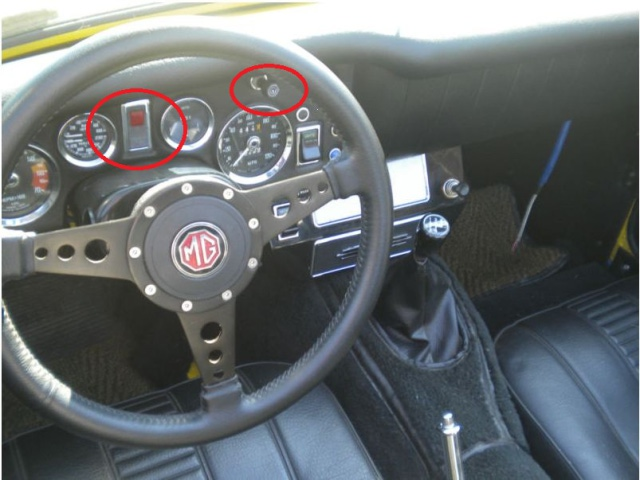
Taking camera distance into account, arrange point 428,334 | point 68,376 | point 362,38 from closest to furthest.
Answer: point 362,38
point 428,334
point 68,376

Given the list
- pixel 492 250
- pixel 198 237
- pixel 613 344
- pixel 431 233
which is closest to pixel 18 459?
pixel 198 237

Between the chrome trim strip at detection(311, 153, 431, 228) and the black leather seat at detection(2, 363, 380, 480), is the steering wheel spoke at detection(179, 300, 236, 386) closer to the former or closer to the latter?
the black leather seat at detection(2, 363, 380, 480)

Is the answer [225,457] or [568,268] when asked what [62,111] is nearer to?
[225,457]

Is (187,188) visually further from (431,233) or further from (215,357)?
(431,233)

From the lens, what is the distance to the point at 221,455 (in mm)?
1342

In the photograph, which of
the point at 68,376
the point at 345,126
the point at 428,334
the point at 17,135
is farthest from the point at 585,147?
the point at 17,135

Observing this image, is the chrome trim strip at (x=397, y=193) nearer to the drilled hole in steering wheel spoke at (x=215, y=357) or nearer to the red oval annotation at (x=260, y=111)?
the red oval annotation at (x=260, y=111)

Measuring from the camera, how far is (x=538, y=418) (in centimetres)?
142

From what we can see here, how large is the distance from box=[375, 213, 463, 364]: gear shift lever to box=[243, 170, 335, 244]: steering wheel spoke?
444 mm

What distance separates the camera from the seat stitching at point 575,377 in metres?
1.38

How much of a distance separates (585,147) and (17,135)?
1532mm

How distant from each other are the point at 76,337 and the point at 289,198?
995 mm

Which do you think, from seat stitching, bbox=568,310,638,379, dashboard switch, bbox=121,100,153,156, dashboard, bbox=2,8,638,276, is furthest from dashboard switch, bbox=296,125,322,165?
seat stitching, bbox=568,310,638,379

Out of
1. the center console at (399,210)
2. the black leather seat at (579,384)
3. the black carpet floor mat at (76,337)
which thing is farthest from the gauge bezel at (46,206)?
the black leather seat at (579,384)
